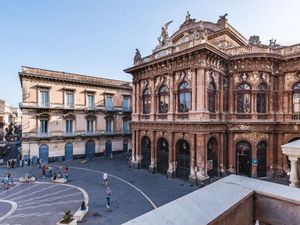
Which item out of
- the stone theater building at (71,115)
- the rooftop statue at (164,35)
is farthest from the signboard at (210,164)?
the stone theater building at (71,115)

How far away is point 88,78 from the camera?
33.3 meters

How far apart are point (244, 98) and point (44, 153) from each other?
89.9 ft

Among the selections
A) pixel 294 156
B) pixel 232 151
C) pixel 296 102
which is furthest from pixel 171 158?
pixel 294 156

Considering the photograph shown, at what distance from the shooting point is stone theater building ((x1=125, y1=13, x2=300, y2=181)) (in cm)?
1927

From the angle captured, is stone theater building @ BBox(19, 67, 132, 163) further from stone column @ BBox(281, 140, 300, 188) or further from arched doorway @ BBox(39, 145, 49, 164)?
stone column @ BBox(281, 140, 300, 188)

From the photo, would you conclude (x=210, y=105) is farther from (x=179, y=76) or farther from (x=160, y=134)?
(x=160, y=134)

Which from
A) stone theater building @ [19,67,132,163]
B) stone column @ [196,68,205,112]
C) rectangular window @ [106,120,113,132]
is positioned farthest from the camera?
rectangular window @ [106,120,113,132]

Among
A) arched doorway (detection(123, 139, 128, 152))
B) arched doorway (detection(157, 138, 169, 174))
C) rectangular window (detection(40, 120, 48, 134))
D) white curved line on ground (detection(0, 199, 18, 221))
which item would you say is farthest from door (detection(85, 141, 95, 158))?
white curved line on ground (detection(0, 199, 18, 221))

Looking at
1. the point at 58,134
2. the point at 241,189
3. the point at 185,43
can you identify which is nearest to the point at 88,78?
the point at 58,134

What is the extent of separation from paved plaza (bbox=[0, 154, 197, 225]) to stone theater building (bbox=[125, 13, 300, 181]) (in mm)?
3441

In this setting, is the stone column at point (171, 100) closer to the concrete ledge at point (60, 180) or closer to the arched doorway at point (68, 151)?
the concrete ledge at point (60, 180)

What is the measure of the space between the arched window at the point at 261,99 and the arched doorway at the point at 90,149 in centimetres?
2513

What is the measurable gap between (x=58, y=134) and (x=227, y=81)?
24532 mm

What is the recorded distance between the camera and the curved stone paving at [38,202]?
13.1 m
